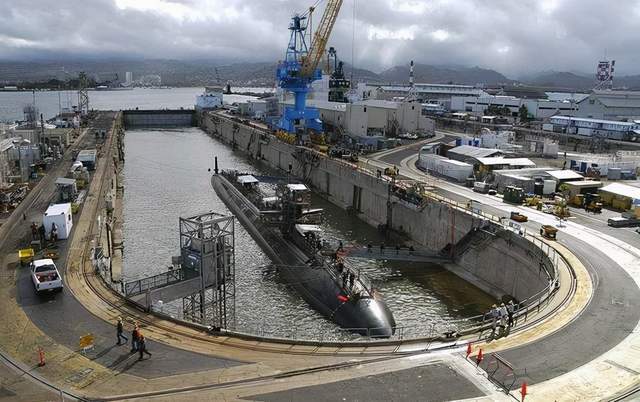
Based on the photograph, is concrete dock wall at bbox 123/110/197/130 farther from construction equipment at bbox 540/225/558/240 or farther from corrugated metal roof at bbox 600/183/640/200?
construction equipment at bbox 540/225/558/240

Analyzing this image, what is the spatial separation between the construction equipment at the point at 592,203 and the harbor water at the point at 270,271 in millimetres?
16615

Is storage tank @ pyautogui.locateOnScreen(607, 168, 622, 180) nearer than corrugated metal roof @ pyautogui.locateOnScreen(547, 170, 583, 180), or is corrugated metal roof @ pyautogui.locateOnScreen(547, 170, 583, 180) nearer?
corrugated metal roof @ pyautogui.locateOnScreen(547, 170, 583, 180)

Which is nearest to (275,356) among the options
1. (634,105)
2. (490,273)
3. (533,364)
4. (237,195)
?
(533,364)

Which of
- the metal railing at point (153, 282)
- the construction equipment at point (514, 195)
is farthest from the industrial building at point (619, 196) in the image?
the metal railing at point (153, 282)

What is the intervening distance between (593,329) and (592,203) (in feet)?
95.4

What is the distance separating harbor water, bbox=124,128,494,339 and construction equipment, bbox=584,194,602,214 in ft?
54.5

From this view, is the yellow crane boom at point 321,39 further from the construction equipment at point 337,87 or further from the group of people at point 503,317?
the group of people at point 503,317

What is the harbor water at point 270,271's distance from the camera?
37.4m

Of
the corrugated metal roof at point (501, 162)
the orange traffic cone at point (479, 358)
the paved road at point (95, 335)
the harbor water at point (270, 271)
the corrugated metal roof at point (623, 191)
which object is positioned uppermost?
the corrugated metal roof at point (501, 162)

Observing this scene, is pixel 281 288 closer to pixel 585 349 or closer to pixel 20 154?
pixel 585 349

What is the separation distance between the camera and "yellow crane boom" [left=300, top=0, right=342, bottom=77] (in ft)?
322

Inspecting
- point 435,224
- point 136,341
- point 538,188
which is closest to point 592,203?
point 538,188

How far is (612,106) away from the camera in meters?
122

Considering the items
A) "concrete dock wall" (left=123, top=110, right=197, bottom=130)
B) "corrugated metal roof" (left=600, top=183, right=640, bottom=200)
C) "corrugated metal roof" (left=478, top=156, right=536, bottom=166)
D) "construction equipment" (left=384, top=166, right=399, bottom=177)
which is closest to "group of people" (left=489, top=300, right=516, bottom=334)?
"corrugated metal roof" (left=600, top=183, right=640, bottom=200)
